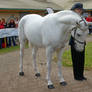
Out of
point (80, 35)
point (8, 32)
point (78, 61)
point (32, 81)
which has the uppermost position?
point (80, 35)

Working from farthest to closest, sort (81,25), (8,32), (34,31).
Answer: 1. (8,32)
2. (34,31)
3. (81,25)

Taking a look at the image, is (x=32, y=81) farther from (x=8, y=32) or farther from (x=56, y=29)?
(x=8, y=32)

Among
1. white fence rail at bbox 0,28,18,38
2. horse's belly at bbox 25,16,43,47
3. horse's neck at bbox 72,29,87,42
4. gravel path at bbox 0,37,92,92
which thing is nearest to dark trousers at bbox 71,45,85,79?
gravel path at bbox 0,37,92,92

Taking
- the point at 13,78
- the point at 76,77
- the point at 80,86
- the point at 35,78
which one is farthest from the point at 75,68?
the point at 13,78

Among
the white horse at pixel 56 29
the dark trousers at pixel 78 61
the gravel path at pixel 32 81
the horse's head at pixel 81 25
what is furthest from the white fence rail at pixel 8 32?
the horse's head at pixel 81 25

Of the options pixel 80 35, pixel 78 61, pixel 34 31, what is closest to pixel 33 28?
pixel 34 31

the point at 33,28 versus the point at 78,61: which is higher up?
the point at 33,28

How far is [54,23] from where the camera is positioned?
4688 millimetres

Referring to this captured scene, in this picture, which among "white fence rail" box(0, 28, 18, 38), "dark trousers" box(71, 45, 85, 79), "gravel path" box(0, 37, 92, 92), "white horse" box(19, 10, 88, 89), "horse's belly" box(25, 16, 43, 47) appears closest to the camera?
"white horse" box(19, 10, 88, 89)

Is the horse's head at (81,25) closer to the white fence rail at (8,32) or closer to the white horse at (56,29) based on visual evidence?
the white horse at (56,29)

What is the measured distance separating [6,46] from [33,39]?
23.2 ft

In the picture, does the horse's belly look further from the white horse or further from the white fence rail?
the white fence rail

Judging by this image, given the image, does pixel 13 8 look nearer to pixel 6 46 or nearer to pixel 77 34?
pixel 6 46

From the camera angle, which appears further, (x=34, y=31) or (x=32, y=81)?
(x=32, y=81)
